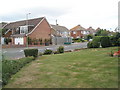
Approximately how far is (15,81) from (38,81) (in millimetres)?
1112

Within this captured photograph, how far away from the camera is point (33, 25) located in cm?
4447

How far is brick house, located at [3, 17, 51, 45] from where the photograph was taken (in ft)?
139

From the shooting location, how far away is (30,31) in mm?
42469

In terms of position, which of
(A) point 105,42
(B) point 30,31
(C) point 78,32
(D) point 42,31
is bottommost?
(A) point 105,42

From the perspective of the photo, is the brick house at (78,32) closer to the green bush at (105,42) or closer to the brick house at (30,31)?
the brick house at (30,31)

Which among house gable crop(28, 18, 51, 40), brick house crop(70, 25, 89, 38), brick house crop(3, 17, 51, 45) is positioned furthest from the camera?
brick house crop(70, 25, 89, 38)

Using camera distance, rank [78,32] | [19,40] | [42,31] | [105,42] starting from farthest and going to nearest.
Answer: [78,32] < [42,31] < [19,40] < [105,42]

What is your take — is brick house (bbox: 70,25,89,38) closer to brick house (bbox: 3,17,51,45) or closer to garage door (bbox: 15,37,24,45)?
brick house (bbox: 3,17,51,45)

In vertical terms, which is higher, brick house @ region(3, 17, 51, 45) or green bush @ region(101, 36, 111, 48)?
brick house @ region(3, 17, 51, 45)

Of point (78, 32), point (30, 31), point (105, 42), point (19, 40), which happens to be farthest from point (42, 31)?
point (78, 32)

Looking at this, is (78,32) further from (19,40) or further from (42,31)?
(19,40)

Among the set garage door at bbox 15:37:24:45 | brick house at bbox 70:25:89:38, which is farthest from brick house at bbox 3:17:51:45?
brick house at bbox 70:25:89:38

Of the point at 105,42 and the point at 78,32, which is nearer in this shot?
the point at 105,42

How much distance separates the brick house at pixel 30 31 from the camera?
42.4 m
